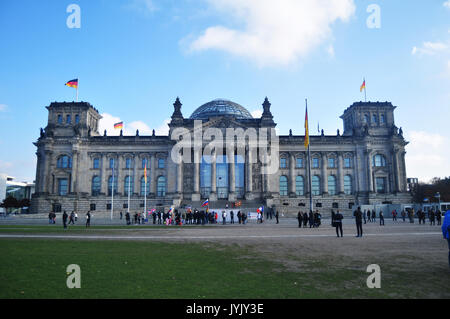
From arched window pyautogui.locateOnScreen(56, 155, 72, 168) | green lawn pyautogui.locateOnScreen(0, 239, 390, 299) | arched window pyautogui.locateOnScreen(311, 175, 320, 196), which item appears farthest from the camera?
arched window pyautogui.locateOnScreen(311, 175, 320, 196)

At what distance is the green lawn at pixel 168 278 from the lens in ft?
22.2

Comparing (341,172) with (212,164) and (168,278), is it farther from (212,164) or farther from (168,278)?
(168,278)

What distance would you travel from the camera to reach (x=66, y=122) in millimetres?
73500

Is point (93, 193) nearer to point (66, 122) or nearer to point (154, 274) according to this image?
point (66, 122)

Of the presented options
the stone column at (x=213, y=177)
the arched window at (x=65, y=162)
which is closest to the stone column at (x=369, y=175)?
the stone column at (x=213, y=177)

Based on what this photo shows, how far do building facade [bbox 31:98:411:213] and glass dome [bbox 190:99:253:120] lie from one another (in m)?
8.23

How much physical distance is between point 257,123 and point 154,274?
63.0 metres

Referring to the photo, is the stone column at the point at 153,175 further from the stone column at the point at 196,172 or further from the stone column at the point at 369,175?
the stone column at the point at 369,175

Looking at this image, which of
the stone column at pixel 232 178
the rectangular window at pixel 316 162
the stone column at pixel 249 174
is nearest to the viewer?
the stone column at pixel 232 178

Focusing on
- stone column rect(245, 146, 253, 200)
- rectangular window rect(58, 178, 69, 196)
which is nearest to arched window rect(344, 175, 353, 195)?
stone column rect(245, 146, 253, 200)

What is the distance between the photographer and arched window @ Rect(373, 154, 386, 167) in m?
72.9

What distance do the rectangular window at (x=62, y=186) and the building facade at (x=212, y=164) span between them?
24 cm

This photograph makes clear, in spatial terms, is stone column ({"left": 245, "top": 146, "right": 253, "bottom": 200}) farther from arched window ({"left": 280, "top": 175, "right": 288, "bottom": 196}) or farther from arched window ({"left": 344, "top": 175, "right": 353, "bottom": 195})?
arched window ({"left": 344, "top": 175, "right": 353, "bottom": 195})
